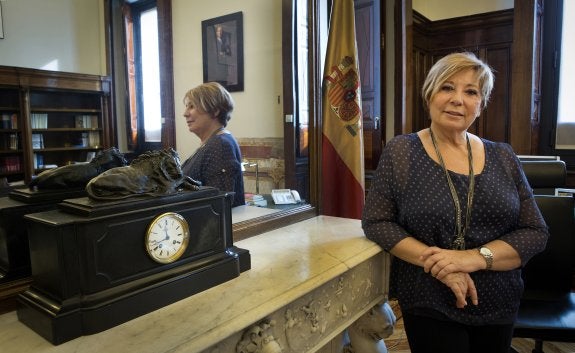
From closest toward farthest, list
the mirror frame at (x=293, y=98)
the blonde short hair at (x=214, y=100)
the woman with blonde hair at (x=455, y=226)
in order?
the woman with blonde hair at (x=455, y=226) < the blonde short hair at (x=214, y=100) < the mirror frame at (x=293, y=98)

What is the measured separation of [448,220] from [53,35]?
121 cm

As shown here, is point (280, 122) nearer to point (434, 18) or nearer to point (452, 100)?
point (452, 100)

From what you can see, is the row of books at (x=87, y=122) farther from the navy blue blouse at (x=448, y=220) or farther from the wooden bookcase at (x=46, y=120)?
the navy blue blouse at (x=448, y=220)

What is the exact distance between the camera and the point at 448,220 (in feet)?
4.40

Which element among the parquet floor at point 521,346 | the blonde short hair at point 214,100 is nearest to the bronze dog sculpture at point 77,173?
the blonde short hair at point 214,100

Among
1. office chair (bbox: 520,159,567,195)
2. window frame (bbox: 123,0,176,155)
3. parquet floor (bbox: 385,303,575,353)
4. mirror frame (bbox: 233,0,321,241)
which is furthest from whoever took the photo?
parquet floor (bbox: 385,303,575,353)

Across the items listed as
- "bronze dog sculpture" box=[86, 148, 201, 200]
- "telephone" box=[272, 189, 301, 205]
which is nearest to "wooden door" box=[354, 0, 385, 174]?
"telephone" box=[272, 189, 301, 205]

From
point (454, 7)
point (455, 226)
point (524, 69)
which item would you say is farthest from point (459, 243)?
point (454, 7)

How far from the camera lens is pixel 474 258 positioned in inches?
51.5

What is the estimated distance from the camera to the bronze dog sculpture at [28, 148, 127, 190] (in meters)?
1.01

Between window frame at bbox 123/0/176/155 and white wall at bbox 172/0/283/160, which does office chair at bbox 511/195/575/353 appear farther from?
window frame at bbox 123/0/176/155

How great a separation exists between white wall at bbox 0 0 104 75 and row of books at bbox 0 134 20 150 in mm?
165

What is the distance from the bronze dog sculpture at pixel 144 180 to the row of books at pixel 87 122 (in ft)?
0.57

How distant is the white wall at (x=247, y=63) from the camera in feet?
4.56
